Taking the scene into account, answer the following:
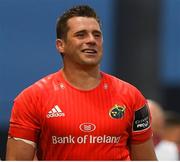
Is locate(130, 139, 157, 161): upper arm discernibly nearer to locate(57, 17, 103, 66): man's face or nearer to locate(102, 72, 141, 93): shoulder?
locate(102, 72, 141, 93): shoulder

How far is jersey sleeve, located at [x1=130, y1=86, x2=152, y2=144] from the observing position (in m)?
2.44

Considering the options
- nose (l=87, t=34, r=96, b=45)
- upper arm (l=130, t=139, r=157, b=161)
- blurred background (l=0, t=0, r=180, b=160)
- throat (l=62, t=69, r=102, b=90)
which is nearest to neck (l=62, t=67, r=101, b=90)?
throat (l=62, t=69, r=102, b=90)

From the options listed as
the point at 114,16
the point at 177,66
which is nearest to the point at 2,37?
the point at 114,16

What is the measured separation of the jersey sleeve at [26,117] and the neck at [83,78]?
0.17m

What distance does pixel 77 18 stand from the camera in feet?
8.08

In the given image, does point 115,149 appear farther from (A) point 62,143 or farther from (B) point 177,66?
(B) point 177,66

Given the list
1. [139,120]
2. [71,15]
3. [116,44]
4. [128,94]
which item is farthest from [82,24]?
[116,44]

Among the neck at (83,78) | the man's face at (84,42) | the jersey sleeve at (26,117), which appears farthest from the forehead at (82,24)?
the jersey sleeve at (26,117)

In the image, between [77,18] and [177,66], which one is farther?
[177,66]

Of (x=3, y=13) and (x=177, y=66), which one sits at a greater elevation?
(x=3, y=13)

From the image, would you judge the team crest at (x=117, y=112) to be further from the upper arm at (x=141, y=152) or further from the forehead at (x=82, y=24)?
the forehead at (x=82, y=24)

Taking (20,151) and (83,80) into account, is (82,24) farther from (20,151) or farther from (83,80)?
(20,151)

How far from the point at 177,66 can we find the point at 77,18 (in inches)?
61.0

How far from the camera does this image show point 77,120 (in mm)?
2371
